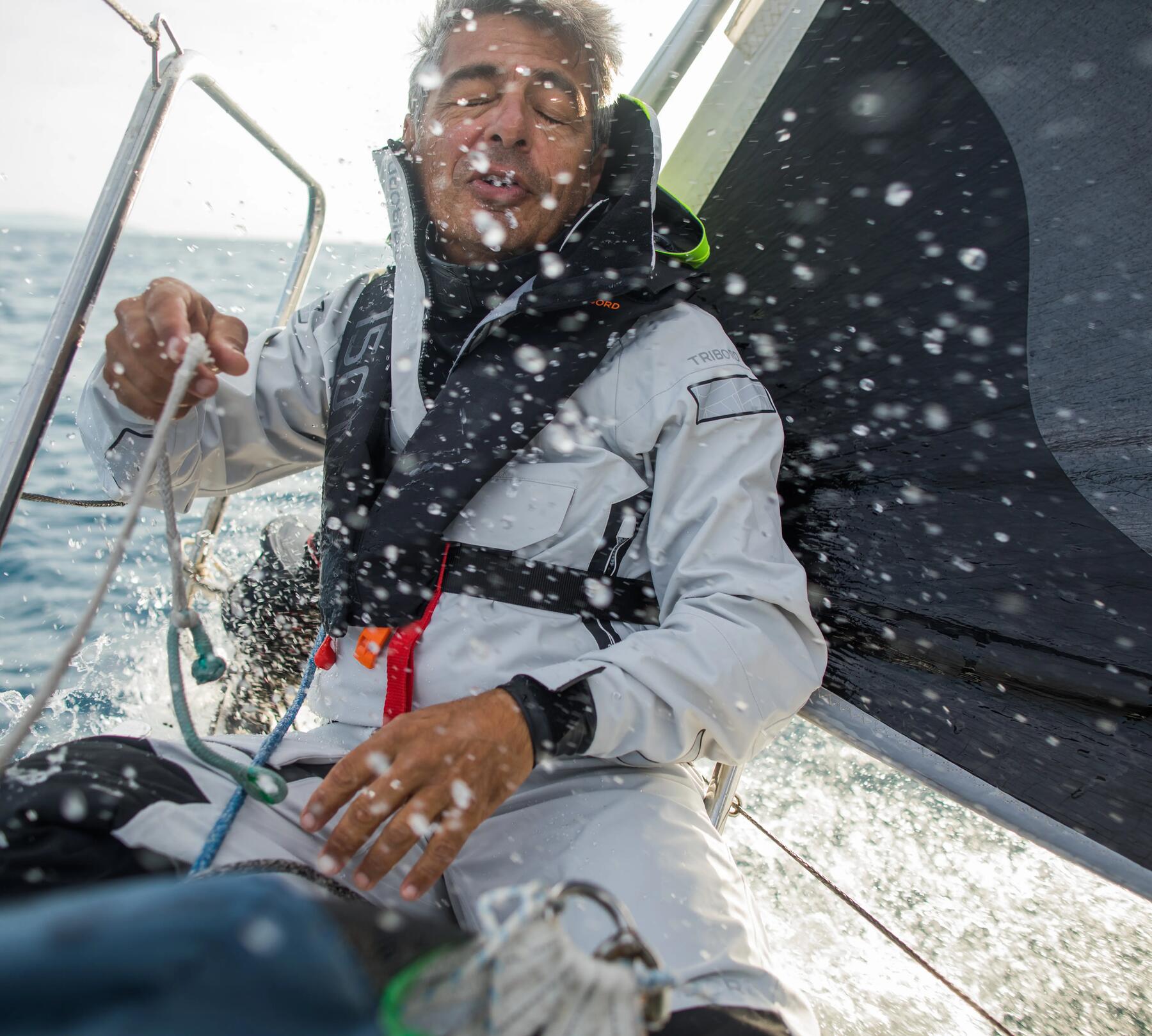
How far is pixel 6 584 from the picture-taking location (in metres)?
3.68

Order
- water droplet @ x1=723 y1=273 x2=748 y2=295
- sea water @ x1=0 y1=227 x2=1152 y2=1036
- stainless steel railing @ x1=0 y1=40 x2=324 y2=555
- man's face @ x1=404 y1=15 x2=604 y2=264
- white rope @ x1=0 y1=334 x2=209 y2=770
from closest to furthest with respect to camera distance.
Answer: white rope @ x1=0 y1=334 x2=209 y2=770 < stainless steel railing @ x1=0 y1=40 x2=324 y2=555 < man's face @ x1=404 y1=15 x2=604 y2=264 < sea water @ x1=0 y1=227 x2=1152 y2=1036 < water droplet @ x1=723 y1=273 x2=748 y2=295

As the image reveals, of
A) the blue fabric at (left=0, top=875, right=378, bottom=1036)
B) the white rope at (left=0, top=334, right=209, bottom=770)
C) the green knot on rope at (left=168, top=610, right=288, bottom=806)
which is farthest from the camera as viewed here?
the green knot on rope at (left=168, top=610, right=288, bottom=806)

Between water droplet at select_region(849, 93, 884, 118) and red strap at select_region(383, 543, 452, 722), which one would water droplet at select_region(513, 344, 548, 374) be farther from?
water droplet at select_region(849, 93, 884, 118)

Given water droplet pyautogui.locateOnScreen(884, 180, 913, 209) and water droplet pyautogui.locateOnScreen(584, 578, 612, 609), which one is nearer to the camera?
water droplet pyautogui.locateOnScreen(584, 578, 612, 609)

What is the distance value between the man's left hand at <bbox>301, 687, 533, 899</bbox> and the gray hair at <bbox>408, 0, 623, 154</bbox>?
3.77 ft

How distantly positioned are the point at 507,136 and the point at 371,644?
933 mm

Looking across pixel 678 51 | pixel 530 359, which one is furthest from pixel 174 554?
pixel 678 51

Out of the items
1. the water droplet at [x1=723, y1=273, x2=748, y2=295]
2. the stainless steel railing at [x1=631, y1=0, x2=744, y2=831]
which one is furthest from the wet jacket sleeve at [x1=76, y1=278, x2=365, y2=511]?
the stainless steel railing at [x1=631, y1=0, x2=744, y2=831]

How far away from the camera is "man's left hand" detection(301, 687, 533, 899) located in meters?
0.92

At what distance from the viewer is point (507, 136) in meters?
1.44

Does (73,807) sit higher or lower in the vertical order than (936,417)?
lower

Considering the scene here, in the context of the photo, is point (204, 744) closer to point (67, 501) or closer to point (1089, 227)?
point (67, 501)

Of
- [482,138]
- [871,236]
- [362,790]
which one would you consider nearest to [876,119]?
[871,236]

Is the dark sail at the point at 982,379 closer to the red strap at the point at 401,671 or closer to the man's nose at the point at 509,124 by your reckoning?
the man's nose at the point at 509,124
